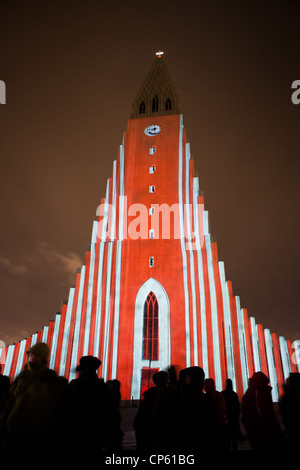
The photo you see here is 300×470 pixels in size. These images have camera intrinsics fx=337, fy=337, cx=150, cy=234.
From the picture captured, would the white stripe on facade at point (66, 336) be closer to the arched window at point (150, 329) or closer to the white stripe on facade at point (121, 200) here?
the arched window at point (150, 329)

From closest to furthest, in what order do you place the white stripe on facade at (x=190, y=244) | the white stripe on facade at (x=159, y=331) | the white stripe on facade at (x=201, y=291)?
the white stripe on facade at (x=201, y=291) < the white stripe on facade at (x=159, y=331) < the white stripe on facade at (x=190, y=244)

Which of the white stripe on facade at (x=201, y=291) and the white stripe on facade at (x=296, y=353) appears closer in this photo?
the white stripe on facade at (x=201, y=291)

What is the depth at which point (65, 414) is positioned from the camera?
3.66 m

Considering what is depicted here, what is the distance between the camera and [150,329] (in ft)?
87.2

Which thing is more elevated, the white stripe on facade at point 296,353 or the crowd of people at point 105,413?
the white stripe on facade at point 296,353

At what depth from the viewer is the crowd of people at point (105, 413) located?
3541mm

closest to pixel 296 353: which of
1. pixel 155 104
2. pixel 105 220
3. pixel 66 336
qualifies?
pixel 66 336

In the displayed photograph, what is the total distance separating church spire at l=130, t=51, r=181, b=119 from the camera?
3566 cm

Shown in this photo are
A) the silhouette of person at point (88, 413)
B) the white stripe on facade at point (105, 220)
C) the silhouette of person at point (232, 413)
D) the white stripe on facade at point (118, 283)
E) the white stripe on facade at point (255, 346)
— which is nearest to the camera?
the silhouette of person at point (88, 413)

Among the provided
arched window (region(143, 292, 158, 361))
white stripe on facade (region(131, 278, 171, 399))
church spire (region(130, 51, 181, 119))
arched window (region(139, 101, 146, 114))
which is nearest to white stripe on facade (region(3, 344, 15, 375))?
white stripe on facade (region(131, 278, 171, 399))

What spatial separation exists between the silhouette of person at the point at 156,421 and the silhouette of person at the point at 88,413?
0.60 meters

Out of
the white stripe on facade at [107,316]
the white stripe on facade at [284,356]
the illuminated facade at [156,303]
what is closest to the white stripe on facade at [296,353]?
the illuminated facade at [156,303]
